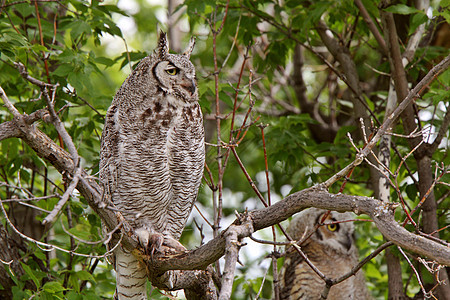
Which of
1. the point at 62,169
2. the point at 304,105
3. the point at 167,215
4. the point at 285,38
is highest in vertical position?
the point at 304,105

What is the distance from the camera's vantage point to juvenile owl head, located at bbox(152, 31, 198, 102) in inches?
116

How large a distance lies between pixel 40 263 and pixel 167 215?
927mm

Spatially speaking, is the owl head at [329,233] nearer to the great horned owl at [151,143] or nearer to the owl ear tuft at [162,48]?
the great horned owl at [151,143]

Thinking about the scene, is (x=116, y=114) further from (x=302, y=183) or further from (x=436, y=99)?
(x=436, y=99)

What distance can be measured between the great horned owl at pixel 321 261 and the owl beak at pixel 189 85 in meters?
1.42

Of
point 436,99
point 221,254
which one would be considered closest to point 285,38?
point 436,99

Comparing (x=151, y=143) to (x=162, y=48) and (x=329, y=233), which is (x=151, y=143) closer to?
(x=162, y=48)

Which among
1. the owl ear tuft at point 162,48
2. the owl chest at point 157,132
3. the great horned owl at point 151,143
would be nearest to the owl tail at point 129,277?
the great horned owl at point 151,143

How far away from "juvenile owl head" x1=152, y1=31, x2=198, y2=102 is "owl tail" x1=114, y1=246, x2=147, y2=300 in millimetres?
A: 897

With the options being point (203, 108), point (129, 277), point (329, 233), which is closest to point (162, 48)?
point (203, 108)

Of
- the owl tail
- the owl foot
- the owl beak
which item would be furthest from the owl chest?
the owl tail

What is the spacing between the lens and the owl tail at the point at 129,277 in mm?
3041

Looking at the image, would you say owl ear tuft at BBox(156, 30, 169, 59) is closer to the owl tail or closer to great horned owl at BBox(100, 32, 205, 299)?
great horned owl at BBox(100, 32, 205, 299)

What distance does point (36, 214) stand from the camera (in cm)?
414
